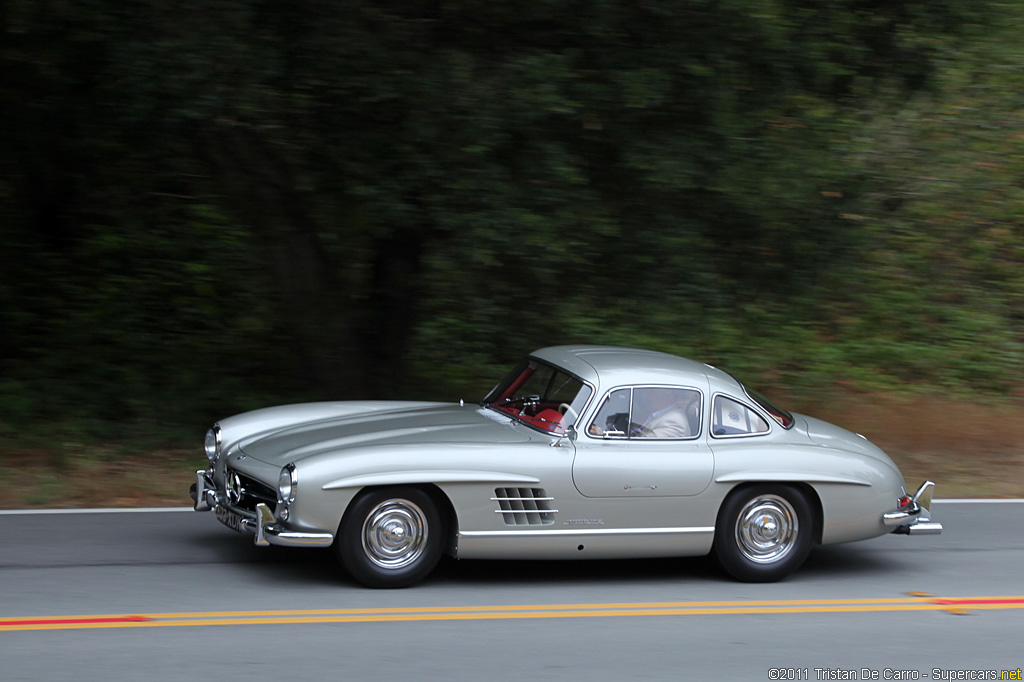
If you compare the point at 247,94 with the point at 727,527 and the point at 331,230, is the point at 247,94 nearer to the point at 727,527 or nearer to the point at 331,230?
the point at 331,230

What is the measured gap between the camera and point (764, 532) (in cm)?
695

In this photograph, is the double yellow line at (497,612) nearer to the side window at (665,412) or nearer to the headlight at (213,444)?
the side window at (665,412)

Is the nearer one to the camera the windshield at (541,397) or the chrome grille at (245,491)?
the chrome grille at (245,491)

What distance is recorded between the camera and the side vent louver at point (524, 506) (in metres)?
6.46

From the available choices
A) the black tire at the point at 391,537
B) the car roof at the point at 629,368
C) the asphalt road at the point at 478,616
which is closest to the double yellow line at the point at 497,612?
the asphalt road at the point at 478,616

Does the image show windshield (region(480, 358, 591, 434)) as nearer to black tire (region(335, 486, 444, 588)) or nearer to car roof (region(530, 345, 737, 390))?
car roof (region(530, 345, 737, 390))

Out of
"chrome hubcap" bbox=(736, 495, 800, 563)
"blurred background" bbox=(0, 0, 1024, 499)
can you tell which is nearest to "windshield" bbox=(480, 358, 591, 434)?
"chrome hubcap" bbox=(736, 495, 800, 563)

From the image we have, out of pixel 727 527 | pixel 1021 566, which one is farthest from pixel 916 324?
pixel 727 527

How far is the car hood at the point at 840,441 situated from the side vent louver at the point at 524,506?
1980 mm

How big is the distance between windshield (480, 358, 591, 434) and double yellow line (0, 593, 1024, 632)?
1.19m

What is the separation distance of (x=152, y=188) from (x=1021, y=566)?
9672 millimetres

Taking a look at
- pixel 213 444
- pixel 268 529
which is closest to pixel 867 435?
pixel 213 444

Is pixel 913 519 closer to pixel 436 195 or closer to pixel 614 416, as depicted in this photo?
pixel 614 416

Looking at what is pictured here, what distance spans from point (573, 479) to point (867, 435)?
6.58m
